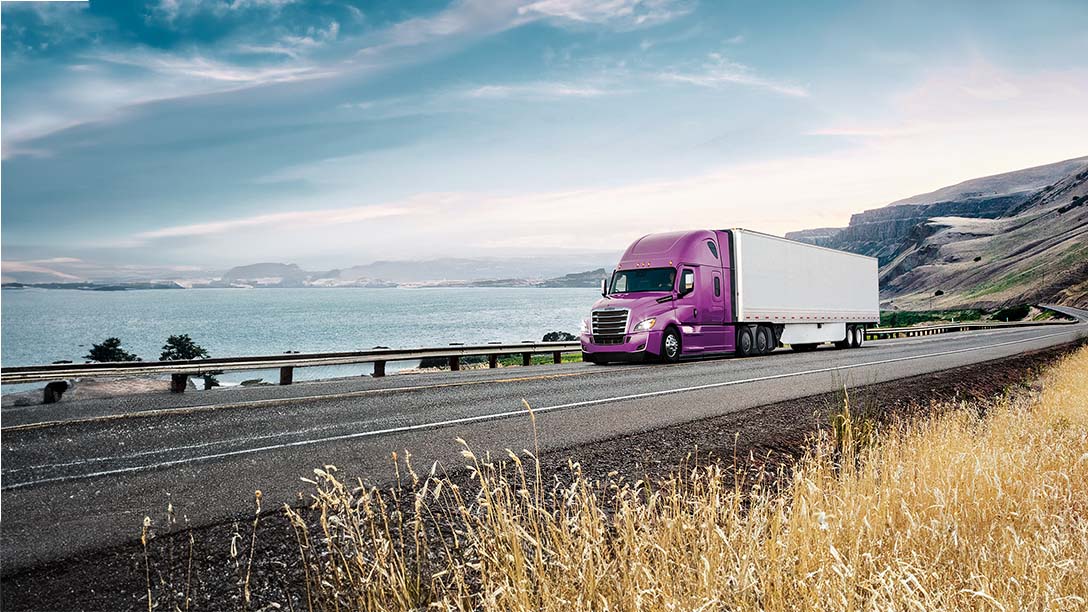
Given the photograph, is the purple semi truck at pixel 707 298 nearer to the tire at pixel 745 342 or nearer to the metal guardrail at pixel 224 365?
the tire at pixel 745 342

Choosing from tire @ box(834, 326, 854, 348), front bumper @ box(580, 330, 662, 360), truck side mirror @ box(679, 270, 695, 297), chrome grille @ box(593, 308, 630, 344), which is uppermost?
truck side mirror @ box(679, 270, 695, 297)

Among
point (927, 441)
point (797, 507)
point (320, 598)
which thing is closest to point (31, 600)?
point (320, 598)

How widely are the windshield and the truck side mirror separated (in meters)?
0.26

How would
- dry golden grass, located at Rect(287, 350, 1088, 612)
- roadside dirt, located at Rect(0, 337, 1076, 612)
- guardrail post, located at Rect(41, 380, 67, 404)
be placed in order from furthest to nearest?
1. guardrail post, located at Rect(41, 380, 67, 404)
2. roadside dirt, located at Rect(0, 337, 1076, 612)
3. dry golden grass, located at Rect(287, 350, 1088, 612)

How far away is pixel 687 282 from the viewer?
20.6m

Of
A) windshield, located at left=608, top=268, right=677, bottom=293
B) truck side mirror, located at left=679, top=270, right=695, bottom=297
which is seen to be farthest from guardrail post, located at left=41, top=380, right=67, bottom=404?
truck side mirror, located at left=679, top=270, right=695, bottom=297

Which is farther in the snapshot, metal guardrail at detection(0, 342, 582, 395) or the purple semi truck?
the purple semi truck

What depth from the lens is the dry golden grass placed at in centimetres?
339

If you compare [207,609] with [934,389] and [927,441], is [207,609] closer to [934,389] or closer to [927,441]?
[927,441]

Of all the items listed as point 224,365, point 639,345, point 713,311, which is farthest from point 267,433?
point 713,311

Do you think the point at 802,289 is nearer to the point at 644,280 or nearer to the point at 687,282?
the point at 687,282

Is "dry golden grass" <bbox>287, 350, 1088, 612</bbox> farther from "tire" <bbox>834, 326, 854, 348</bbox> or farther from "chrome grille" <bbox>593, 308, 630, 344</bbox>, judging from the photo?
"tire" <bbox>834, 326, 854, 348</bbox>

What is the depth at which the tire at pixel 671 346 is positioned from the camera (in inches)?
793

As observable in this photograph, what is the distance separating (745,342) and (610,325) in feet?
19.1
